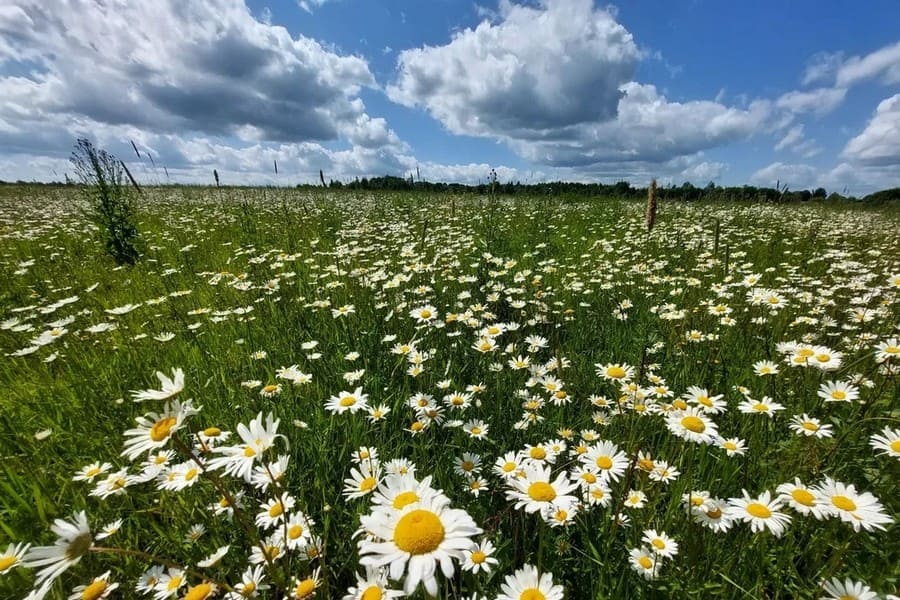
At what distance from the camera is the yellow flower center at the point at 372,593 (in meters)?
1.10

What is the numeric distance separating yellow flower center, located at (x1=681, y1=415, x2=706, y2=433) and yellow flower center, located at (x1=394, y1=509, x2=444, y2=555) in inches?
47.8

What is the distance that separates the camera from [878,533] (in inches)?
63.6

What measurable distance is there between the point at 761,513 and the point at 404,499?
1198mm

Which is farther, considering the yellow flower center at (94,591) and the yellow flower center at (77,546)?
the yellow flower center at (94,591)

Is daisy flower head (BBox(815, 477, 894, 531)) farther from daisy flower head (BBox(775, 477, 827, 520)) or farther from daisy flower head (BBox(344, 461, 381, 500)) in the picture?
daisy flower head (BBox(344, 461, 381, 500))

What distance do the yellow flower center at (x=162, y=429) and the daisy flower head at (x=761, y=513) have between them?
1716mm

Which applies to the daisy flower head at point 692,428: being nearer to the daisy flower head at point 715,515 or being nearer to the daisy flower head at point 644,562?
A: the daisy flower head at point 715,515

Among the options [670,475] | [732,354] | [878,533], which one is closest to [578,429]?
[670,475]

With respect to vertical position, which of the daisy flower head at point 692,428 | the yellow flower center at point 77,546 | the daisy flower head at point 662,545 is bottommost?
the daisy flower head at point 662,545

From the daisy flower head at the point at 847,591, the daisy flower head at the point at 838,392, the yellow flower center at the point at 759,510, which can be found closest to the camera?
the daisy flower head at the point at 847,591

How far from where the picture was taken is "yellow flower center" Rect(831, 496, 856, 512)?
1260mm

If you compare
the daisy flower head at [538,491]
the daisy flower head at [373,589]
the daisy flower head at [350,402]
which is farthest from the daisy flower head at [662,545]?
the daisy flower head at [350,402]

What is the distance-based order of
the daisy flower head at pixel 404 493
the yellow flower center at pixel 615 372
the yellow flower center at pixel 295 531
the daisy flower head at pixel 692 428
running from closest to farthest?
the daisy flower head at pixel 404 493 < the yellow flower center at pixel 295 531 < the daisy flower head at pixel 692 428 < the yellow flower center at pixel 615 372

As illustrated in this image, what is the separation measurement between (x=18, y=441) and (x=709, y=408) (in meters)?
3.84
